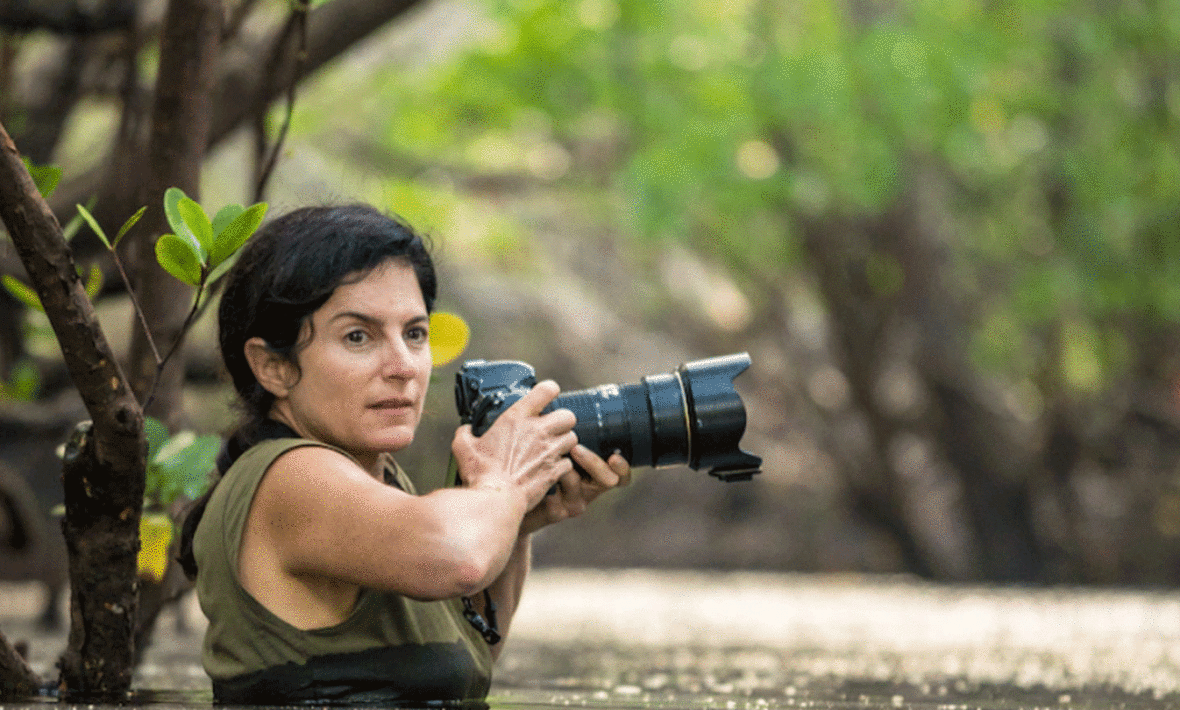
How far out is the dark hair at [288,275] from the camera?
7.16 ft

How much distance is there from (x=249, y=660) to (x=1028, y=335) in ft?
41.4

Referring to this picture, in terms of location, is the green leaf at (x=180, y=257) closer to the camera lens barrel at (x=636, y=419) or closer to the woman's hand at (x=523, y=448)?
the woman's hand at (x=523, y=448)

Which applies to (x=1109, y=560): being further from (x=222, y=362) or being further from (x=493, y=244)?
(x=222, y=362)

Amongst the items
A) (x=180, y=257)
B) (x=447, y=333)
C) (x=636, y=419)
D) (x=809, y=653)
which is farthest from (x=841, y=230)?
(x=180, y=257)

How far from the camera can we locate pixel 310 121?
402 inches

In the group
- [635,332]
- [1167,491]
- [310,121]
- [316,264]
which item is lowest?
[635,332]

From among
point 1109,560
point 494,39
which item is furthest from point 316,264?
point 1109,560

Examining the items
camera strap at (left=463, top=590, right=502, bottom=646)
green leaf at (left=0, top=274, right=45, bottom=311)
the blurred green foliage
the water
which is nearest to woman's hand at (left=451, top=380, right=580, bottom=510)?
camera strap at (left=463, top=590, right=502, bottom=646)

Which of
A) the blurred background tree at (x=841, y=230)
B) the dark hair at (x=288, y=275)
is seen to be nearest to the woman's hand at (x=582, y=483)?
the dark hair at (x=288, y=275)

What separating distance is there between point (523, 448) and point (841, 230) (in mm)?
11000

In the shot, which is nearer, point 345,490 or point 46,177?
point 345,490

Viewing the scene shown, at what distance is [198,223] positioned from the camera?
7.29ft

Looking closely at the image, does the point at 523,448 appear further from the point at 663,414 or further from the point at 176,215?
the point at 176,215

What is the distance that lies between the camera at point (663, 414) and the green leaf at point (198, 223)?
1.32 feet
